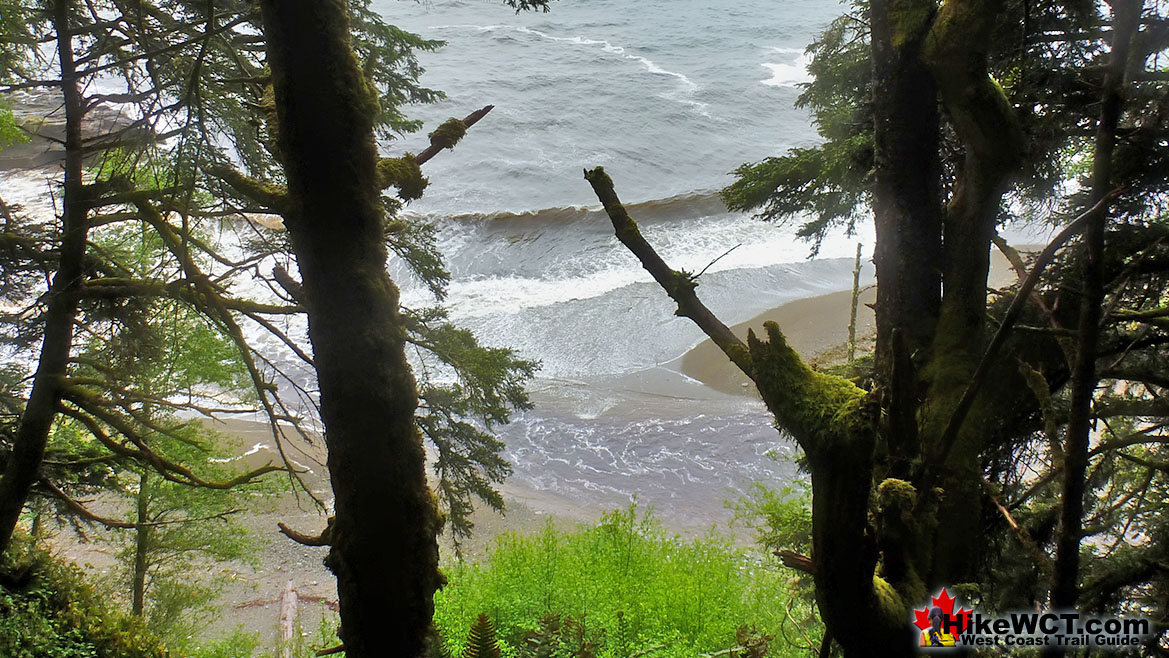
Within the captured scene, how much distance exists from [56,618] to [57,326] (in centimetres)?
248

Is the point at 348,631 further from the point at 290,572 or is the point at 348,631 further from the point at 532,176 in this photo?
the point at 532,176

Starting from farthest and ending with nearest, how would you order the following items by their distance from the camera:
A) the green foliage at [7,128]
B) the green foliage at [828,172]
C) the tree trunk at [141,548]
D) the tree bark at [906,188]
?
the tree trunk at [141,548] → the green foliage at [7,128] → the green foliage at [828,172] → the tree bark at [906,188]

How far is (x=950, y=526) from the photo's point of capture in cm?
311

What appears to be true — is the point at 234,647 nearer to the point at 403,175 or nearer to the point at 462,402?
the point at 462,402

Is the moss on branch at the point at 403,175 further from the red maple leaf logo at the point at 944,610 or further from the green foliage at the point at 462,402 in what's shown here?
the green foliage at the point at 462,402

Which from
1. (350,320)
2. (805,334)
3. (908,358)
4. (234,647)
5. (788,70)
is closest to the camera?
(908,358)

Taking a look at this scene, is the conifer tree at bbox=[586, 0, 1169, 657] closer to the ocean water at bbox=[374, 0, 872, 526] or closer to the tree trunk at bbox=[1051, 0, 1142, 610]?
the tree trunk at bbox=[1051, 0, 1142, 610]

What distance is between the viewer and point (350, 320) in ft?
8.20

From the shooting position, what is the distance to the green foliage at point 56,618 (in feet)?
17.9

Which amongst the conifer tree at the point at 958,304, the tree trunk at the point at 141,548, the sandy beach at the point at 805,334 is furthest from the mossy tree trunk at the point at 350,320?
the sandy beach at the point at 805,334
